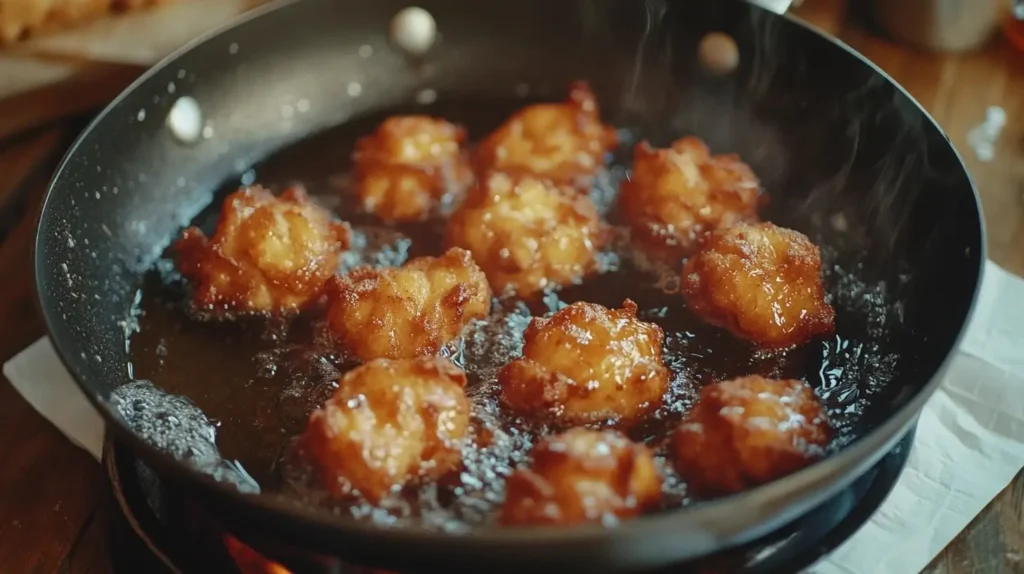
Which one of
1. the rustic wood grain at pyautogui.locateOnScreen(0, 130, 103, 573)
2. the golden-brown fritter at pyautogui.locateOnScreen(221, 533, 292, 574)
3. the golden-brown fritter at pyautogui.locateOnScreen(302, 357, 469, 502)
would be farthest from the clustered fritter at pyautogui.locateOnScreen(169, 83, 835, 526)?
the rustic wood grain at pyautogui.locateOnScreen(0, 130, 103, 573)

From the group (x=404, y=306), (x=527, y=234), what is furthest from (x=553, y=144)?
(x=404, y=306)

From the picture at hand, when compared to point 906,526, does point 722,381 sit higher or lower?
higher

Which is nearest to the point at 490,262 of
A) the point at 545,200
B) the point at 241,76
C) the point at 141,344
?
the point at 545,200

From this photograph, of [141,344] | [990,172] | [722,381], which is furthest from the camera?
[990,172]

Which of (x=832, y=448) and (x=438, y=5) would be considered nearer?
(x=832, y=448)

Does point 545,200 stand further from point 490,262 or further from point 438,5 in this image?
point 438,5

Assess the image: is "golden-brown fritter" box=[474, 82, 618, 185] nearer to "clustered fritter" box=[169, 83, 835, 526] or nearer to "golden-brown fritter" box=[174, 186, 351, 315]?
"clustered fritter" box=[169, 83, 835, 526]
